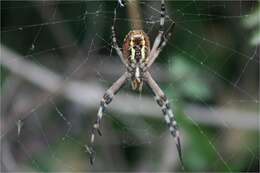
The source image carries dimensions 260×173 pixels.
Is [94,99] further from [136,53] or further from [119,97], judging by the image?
[136,53]

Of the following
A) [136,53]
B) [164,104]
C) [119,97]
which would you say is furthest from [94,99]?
[136,53]

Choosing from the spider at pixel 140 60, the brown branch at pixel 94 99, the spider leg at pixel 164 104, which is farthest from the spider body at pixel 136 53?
the brown branch at pixel 94 99

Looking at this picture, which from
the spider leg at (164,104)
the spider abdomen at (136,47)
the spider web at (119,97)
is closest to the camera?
the spider abdomen at (136,47)

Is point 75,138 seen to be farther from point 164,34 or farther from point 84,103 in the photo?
point 164,34

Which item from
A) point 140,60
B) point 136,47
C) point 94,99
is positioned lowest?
point 94,99

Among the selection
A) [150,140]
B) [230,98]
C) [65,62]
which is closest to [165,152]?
[150,140]

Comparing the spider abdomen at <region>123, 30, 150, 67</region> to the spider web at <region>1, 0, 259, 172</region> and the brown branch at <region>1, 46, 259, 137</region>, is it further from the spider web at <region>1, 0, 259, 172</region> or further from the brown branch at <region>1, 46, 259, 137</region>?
the brown branch at <region>1, 46, 259, 137</region>

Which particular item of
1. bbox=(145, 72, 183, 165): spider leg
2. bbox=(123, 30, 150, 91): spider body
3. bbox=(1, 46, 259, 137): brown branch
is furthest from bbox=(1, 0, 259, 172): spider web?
bbox=(123, 30, 150, 91): spider body

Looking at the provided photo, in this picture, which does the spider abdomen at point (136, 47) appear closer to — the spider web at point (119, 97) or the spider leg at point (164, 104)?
the spider leg at point (164, 104)
